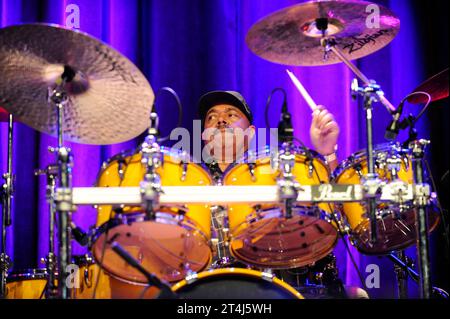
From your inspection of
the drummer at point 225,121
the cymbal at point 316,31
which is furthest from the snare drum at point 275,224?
the drummer at point 225,121

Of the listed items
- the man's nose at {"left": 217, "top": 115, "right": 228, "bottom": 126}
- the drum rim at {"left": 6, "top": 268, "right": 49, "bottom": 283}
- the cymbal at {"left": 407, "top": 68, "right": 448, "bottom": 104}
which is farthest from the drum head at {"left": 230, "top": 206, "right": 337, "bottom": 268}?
the man's nose at {"left": 217, "top": 115, "right": 228, "bottom": 126}

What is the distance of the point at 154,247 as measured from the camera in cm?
199

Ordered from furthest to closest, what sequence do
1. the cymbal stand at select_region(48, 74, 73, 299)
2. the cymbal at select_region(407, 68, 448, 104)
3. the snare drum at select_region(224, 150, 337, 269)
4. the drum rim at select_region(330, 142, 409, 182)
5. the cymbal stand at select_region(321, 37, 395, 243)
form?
the cymbal at select_region(407, 68, 448, 104), the drum rim at select_region(330, 142, 409, 182), the snare drum at select_region(224, 150, 337, 269), the cymbal stand at select_region(321, 37, 395, 243), the cymbal stand at select_region(48, 74, 73, 299)

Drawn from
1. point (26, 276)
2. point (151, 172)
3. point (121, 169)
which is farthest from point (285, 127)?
point (26, 276)

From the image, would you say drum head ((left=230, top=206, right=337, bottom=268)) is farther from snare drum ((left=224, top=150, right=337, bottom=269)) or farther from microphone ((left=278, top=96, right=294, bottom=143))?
microphone ((left=278, top=96, right=294, bottom=143))

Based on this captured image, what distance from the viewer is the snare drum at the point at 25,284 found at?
7.80ft

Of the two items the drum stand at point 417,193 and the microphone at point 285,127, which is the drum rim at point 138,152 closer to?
the microphone at point 285,127

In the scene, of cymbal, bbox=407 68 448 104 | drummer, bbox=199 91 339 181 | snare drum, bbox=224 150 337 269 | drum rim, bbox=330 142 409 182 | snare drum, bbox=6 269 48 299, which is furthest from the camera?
drummer, bbox=199 91 339 181

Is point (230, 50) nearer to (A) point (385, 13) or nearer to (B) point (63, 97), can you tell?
(A) point (385, 13)

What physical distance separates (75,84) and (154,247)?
0.59 meters

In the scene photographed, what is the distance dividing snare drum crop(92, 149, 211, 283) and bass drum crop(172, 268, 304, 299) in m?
0.19

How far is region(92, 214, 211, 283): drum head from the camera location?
1.83 meters
